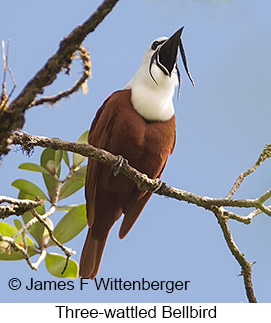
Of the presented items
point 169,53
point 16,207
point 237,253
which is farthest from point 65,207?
point 169,53

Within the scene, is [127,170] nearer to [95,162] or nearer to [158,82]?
[95,162]

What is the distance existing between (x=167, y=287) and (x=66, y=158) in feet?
3.04

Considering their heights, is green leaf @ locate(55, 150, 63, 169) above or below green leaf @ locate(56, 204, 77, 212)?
above

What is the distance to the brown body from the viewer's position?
3.04 m

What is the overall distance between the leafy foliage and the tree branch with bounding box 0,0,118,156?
1337mm

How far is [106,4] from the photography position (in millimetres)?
1306

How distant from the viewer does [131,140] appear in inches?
119

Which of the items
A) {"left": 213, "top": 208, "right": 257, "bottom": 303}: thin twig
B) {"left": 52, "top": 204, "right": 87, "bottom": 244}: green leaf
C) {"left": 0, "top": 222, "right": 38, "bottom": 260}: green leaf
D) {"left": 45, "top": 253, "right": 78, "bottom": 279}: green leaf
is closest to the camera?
{"left": 213, "top": 208, "right": 257, "bottom": 303}: thin twig

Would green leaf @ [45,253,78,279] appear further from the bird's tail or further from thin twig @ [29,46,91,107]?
thin twig @ [29,46,91,107]

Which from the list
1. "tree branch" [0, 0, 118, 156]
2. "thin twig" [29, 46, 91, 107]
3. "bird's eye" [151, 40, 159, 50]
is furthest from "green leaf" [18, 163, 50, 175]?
"tree branch" [0, 0, 118, 156]

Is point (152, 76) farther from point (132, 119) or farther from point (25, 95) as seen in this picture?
point (25, 95)

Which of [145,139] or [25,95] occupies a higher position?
[145,139]

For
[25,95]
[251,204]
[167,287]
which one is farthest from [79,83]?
[167,287]

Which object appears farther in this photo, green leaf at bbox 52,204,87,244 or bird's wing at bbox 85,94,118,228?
bird's wing at bbox 85,94,118,228
